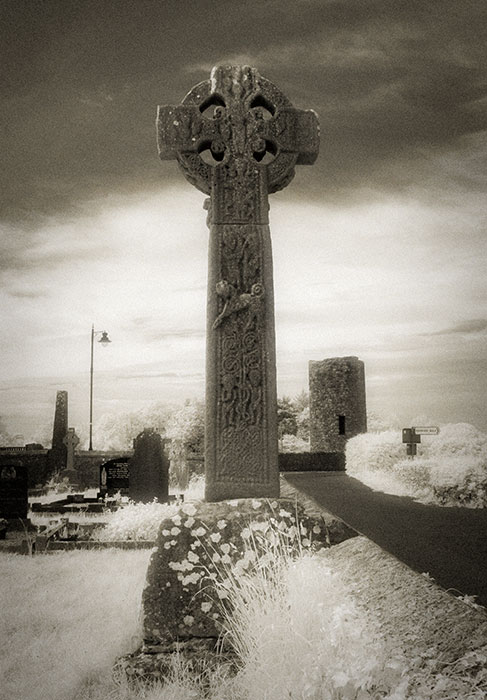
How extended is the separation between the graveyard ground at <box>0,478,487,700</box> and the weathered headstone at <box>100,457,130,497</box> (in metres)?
6.26

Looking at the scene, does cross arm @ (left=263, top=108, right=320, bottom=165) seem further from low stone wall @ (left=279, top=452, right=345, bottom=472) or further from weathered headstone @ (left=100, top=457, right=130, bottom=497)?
low stone wall @ (left=279, top=452, right=345, bottom=472)

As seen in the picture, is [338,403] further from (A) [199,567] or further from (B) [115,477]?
(A) [199,567]

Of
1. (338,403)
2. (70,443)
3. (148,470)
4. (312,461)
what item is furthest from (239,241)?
(338,403)

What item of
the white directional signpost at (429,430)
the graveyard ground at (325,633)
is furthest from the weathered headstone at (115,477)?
the white directional signpost at (429,430)

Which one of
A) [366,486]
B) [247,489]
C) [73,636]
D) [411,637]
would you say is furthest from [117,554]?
[366,486]

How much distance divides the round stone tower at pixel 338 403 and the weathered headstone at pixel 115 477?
9376 millimetres

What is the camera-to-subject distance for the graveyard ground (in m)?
1.74

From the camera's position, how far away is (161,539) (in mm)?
3109

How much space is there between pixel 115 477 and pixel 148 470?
3.05 metres

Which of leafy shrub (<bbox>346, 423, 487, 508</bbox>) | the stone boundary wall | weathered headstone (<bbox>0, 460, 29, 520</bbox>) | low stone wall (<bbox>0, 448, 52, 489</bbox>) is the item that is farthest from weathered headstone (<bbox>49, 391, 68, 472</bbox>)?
leafy shrub (<bbox>346, 423, 487, 508</bbox>)

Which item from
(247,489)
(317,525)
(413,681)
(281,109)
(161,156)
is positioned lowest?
(413,681)

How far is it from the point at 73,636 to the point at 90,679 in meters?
0.84

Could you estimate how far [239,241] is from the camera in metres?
3.62

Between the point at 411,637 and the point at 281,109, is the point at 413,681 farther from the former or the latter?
the point at 281,109
